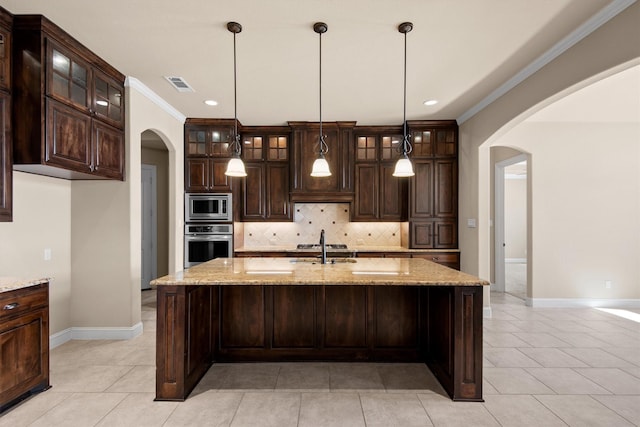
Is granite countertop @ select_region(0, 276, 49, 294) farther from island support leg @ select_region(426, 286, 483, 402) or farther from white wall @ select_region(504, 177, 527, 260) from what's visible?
white wall @ select_region(504, 177, 527, 260)

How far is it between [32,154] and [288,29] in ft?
7.42

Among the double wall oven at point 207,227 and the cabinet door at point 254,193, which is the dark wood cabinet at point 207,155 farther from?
the cabinet door at point 254,193

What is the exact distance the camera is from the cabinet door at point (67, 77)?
8.98 feet

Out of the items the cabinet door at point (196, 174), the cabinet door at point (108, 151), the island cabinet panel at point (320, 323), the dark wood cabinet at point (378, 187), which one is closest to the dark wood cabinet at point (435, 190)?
the dark wood cabinet at point (378, 187)

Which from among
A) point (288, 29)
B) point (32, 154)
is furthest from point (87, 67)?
point (288, 29)

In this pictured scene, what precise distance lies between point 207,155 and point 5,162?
278 centimetres

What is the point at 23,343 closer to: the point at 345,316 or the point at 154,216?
the point at 345,316

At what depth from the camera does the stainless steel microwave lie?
5082mm

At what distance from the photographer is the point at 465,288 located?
2.46 metres

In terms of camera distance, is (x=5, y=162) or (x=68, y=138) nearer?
(x=5, y=162)

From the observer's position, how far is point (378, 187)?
5.45m

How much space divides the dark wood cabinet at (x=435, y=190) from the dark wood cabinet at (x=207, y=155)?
9.54 feet

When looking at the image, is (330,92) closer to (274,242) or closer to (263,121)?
(263,121)

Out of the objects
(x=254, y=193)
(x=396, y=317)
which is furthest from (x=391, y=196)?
(x=396, y=317)
